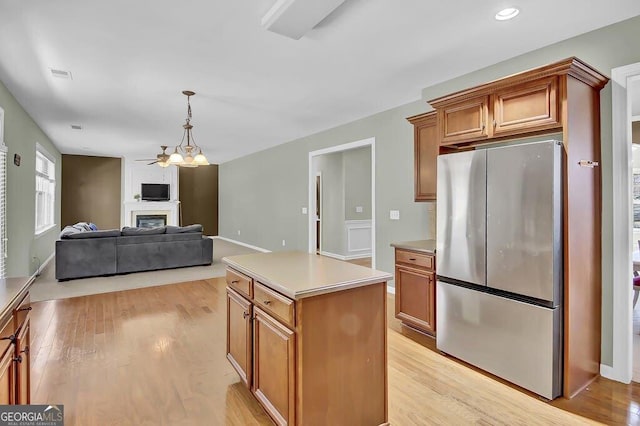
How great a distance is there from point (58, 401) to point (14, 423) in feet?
2.83

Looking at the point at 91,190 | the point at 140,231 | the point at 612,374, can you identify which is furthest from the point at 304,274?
the point at 91,190

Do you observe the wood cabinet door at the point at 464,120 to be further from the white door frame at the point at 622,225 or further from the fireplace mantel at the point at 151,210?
the fireplace mantel at the point at 151,210

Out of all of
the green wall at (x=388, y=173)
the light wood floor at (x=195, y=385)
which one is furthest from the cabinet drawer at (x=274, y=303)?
the green wall at (x=388, y=173)

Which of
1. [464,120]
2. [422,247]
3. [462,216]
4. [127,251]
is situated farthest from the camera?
[127,251]

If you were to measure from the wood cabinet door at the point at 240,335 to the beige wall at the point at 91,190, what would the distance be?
9.03 meters

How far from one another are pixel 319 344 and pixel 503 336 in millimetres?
1568

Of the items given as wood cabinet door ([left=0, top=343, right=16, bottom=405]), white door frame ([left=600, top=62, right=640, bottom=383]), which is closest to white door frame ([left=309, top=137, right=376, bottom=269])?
white door frame ([left=600, top=62, right=640, bottom=383])

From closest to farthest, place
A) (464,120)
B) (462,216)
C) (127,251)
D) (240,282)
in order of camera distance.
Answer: (240,282)
(462,216)
(464,120)
(127,251)

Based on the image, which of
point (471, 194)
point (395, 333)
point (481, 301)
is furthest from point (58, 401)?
point (471, 194)

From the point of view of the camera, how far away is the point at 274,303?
5.91ft

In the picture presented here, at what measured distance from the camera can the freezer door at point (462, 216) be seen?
260 centimetres

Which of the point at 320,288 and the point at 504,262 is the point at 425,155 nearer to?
the point at 504,262

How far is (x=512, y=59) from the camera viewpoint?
3.12m

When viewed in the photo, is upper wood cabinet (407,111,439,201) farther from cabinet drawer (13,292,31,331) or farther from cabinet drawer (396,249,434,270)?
cabinet drawer (13,292,31,331)
